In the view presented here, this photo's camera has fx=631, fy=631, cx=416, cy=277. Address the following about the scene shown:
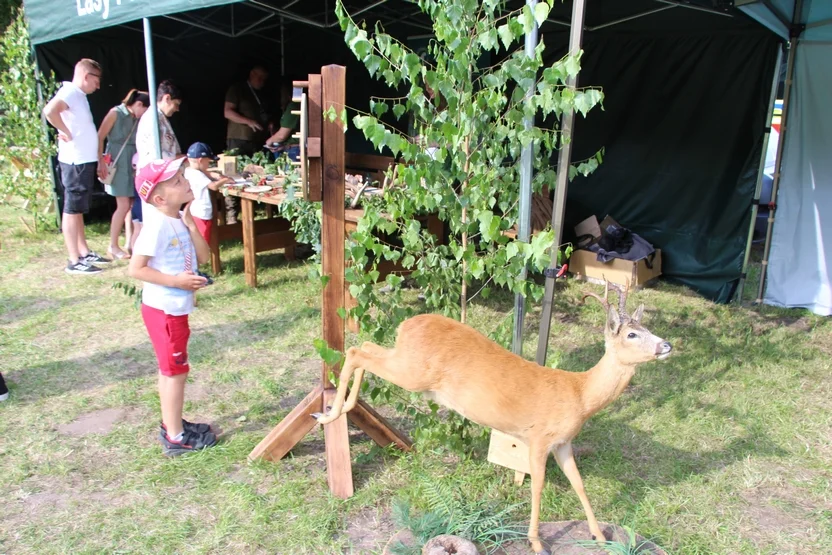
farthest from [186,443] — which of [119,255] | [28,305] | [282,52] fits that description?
[282,52]

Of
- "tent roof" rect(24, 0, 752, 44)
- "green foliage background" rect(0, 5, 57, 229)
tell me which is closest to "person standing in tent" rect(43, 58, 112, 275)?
"tent roof" rect(24, 0, 752, 44)

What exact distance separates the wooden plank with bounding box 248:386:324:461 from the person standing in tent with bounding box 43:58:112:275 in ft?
13.4

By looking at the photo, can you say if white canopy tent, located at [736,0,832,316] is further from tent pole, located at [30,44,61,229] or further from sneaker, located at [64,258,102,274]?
tent pole, located at [30,44,61,229]

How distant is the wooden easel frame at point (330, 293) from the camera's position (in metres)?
2.66

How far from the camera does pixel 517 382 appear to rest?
244 cm

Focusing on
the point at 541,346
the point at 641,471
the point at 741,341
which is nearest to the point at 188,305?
the point at 541,346

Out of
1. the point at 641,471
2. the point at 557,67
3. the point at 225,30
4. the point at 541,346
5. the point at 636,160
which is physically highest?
the point at 225,30

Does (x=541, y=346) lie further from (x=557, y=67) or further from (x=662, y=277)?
(x=662, y=277)

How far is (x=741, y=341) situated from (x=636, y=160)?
8.50 ft

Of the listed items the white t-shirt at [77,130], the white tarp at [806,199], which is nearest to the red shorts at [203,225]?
the white t-shirt at [77,130]

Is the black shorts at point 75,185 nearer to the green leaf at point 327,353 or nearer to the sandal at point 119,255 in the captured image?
the sandal at point 119,255

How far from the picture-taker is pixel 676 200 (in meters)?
6.64

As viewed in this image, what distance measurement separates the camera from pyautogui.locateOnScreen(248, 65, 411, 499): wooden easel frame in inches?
105

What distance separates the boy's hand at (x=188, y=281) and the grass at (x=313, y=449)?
37.4 inches
